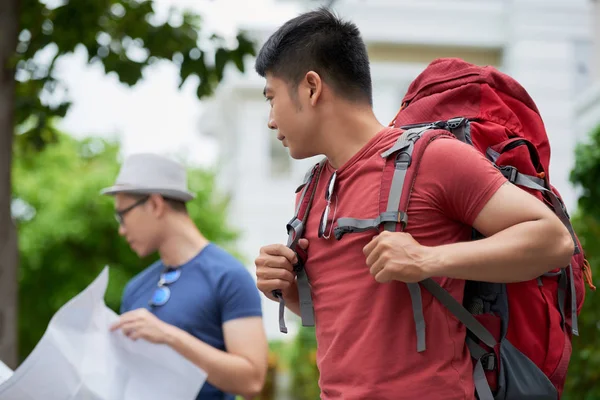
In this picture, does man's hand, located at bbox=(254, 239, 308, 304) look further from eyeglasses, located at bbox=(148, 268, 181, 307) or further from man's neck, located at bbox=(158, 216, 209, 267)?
man's neck, located at bbox=(158, 216, 209, 267)

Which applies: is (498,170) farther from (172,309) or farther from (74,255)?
(74,255)

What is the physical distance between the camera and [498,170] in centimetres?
235

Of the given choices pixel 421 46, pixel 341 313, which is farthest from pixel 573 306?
pixel 421 46

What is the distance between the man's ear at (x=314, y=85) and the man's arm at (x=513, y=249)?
59 centimetres

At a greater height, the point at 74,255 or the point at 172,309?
the point at 172,309

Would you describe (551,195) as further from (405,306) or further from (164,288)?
(164,288)

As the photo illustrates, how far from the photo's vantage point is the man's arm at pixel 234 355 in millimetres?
4109

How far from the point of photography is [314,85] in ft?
8.54

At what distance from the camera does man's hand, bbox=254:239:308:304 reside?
8.58 ft

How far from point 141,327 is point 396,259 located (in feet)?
6.76

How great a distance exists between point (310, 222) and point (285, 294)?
0.77 feet

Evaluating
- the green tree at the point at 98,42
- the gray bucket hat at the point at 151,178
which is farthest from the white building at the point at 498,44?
the gray bucket hat at the point at 151,178

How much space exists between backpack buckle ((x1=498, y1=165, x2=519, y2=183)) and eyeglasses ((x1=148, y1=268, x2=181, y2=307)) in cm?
229

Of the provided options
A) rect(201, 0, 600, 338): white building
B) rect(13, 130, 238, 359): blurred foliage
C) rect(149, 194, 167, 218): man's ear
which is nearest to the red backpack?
rect(149, 194, 167, 218): man's ear
